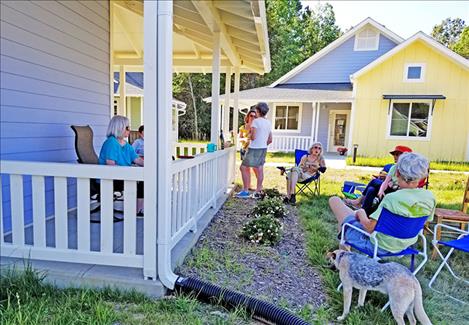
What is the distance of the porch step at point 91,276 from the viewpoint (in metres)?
2.41

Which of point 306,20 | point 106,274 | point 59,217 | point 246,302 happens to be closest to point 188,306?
point 246,302

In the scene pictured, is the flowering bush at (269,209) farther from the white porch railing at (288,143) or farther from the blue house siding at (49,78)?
the white porch railing at (288,143)

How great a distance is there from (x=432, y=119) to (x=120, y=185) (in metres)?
12.8

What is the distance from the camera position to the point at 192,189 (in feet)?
11.8

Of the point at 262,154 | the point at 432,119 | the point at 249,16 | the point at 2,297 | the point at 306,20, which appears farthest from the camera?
the point at 306,20

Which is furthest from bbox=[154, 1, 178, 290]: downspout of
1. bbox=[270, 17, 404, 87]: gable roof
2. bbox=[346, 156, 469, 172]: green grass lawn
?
bbox=[270, 17, 404, 87]: gable roof

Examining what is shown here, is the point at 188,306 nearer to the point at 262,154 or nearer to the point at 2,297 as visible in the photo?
the point at 2,297

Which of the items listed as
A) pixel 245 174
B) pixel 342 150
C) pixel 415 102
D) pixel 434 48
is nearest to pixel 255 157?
pixel 245 174

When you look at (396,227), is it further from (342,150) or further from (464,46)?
(464,46)

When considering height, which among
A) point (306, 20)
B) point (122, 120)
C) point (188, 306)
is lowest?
point (188, 306)

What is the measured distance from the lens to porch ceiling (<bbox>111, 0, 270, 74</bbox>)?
418cm

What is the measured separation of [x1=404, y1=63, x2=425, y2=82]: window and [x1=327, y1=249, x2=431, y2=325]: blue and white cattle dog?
41.6 ft

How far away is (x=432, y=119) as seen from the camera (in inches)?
493

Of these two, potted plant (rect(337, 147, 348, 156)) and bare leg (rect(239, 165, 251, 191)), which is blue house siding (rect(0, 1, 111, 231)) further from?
potted plant (rect(337, 147, 348, 156))
